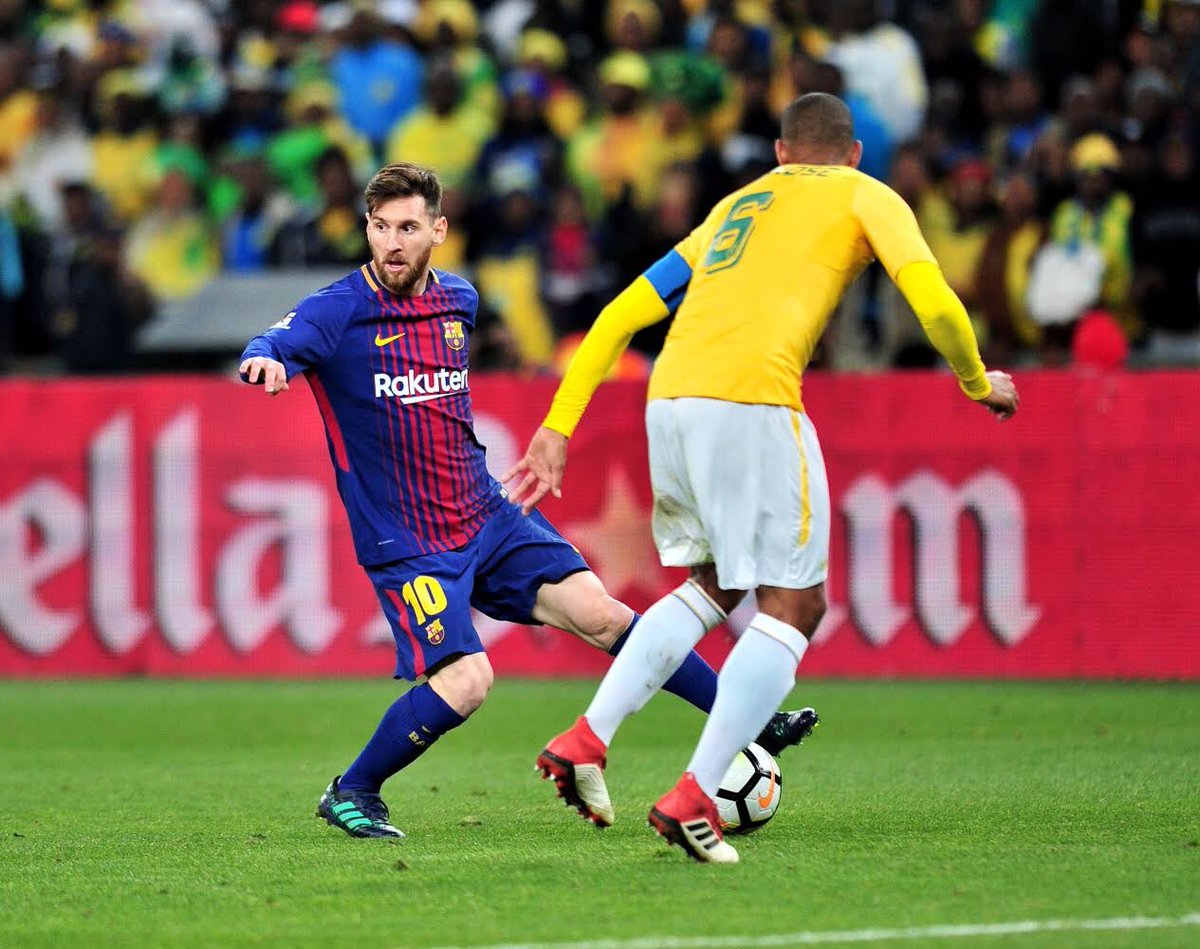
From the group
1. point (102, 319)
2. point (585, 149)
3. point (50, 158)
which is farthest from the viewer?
point (50, 158)

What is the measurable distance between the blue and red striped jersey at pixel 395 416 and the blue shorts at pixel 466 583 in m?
0.06

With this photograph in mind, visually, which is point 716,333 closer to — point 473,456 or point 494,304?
point 473,456

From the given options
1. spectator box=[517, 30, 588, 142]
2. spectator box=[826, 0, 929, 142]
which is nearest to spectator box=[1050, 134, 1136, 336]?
spectator box=[826, 0, 929, 142]

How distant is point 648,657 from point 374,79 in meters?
11.1

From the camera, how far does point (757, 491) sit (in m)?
6.00

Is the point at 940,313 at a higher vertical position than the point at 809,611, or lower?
higher

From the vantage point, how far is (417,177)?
22.7ft

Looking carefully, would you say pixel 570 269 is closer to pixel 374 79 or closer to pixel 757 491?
pixel 374 79

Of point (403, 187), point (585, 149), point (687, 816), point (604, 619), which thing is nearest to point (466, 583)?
point (604, 619)

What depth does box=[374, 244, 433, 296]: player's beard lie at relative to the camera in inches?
274

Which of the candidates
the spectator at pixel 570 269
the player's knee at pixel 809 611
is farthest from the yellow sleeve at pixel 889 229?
the spectator at pixel 570 269

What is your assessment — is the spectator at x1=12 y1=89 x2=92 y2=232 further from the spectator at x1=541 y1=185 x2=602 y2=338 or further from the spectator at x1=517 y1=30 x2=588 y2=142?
the spectator at x1=541 y1=185 x2=602 y2=338

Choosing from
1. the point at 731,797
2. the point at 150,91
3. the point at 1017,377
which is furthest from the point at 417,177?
the point at 150,91

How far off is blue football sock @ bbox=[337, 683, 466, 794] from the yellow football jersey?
135 cm
